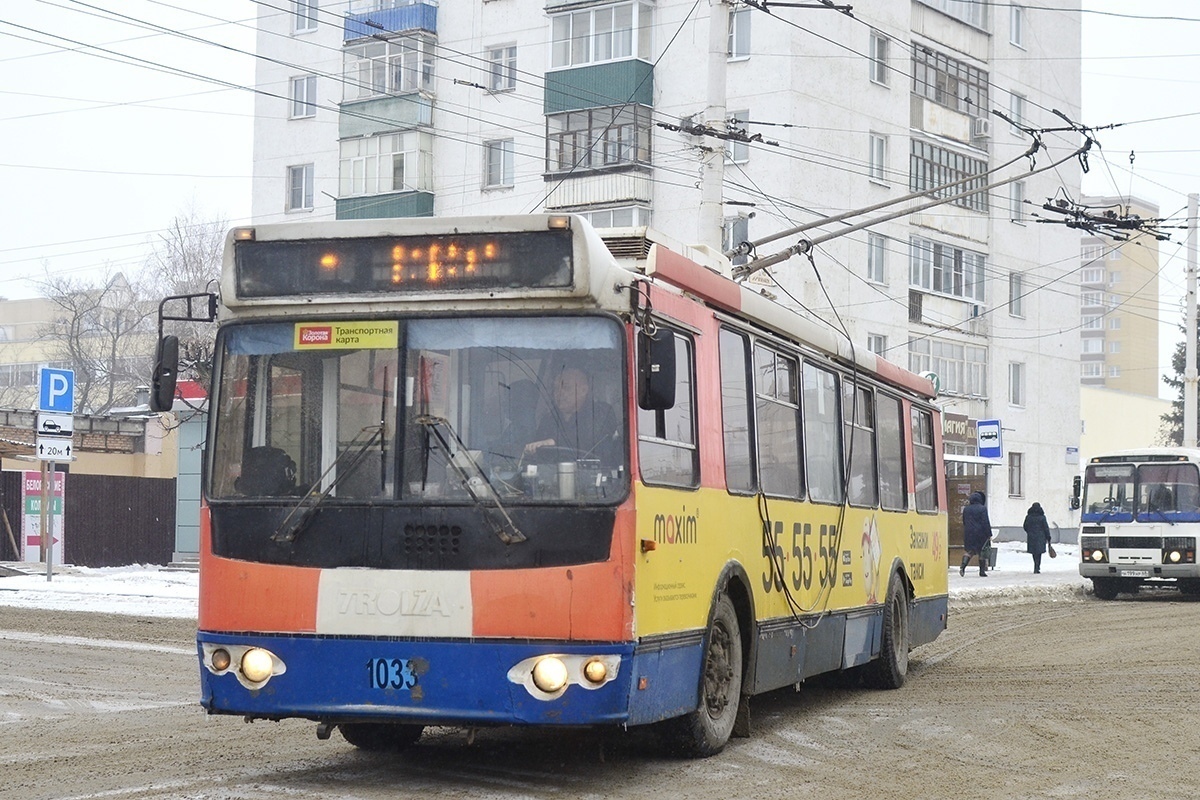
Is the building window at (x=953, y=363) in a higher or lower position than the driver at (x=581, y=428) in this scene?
higher

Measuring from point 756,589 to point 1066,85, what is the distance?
5054 cm

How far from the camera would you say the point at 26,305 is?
419 ft

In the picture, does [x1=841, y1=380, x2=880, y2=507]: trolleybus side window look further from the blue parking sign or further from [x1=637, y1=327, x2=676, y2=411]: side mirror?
the blue parking sign

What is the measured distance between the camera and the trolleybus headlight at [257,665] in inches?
338

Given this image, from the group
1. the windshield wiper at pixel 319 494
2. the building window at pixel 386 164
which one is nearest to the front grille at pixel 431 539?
the windshield wiper at pixel 319 494

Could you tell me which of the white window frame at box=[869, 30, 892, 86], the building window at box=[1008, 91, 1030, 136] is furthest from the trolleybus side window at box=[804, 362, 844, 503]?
the building window at box=[1008, 91, 1030, 136]

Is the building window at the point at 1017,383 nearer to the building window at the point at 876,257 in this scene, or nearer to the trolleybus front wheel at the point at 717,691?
the building window at the point at 876,257

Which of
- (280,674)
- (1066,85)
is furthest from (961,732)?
(1066,85)

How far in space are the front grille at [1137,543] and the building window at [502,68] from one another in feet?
83.1

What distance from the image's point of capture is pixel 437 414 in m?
8.52

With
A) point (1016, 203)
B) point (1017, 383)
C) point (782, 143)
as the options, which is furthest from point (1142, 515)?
point (1016, 203)

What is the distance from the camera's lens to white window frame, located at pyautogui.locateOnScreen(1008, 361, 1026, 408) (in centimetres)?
5544

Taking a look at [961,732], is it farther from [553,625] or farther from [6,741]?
[6,741]

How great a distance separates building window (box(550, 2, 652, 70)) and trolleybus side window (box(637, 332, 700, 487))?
3669 centimetres
